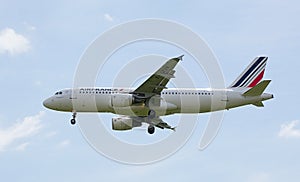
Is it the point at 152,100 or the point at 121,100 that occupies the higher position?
the point at 152,100

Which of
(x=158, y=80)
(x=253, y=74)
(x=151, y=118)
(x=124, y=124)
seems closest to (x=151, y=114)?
(x=151, y=118)

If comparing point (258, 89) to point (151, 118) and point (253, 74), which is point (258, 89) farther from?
point (151, 118)

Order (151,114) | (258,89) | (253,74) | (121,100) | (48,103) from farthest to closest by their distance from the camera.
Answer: (253,74) < (48,103) < (151,114) < (258,89) < (121,100)

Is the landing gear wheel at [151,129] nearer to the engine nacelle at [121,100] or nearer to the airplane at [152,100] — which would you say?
A: the airplane at [152,100]

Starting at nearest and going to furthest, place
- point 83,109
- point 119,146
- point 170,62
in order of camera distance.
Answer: point 170,62 < point 119,146 < point 83,109

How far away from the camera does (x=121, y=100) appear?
68.2 meters

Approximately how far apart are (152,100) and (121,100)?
4.32 m

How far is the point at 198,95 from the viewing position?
71.9 meters

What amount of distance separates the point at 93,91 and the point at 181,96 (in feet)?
32.7

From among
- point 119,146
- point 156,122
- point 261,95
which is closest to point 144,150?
point 119,146

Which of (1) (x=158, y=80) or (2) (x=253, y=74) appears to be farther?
(2) (x=253, y=74)

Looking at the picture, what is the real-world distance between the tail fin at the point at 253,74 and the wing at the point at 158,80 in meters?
10.8

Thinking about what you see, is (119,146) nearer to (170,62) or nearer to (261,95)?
(170,62)

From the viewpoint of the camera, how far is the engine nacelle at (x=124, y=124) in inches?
2985
